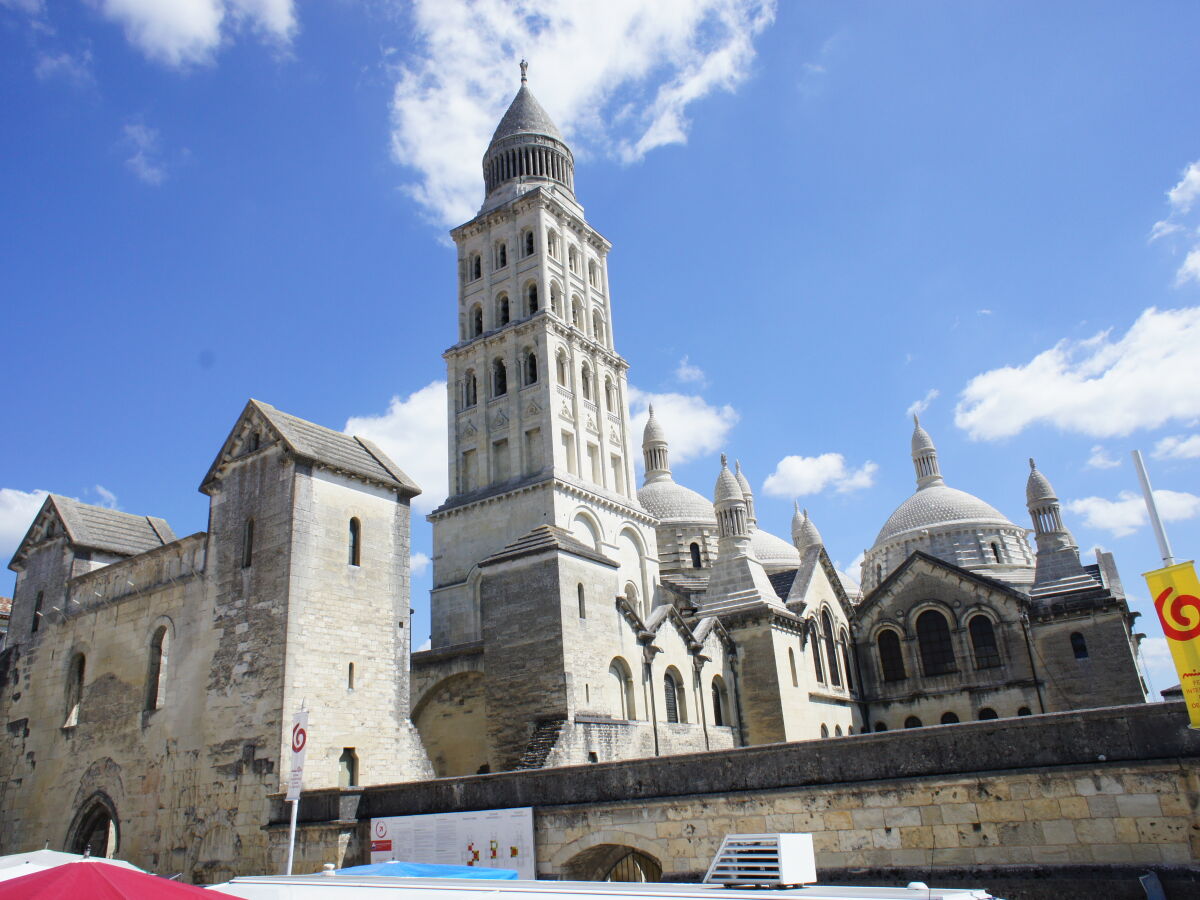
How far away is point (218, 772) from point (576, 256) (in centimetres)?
3064

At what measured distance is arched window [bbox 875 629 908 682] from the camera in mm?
37750

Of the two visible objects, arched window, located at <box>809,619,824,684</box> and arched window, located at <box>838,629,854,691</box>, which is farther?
arched window, located at <box>838,629,854,691</box>

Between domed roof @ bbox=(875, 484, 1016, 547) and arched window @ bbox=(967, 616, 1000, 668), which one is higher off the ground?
domed roof @ bbox=(875, 484, 1016, 547)

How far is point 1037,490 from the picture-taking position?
40406 millimetres

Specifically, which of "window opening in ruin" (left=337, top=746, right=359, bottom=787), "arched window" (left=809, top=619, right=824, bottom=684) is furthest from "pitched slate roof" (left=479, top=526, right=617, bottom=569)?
"arched window" (left=809, top=619, right=824, bottom=684)

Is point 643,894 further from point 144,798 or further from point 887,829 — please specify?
point 144,798

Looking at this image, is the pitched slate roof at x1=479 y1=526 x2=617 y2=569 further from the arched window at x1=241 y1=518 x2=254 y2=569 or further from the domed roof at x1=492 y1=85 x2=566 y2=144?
the domed roof at x1=492 y1=85 x2=566 y2=144

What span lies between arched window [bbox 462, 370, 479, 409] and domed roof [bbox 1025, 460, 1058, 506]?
86.5ft

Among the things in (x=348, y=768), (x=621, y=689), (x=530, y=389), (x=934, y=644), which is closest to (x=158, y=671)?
(x=348, y=768)

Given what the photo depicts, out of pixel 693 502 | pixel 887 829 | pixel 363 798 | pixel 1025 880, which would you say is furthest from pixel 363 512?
pixel 693 502

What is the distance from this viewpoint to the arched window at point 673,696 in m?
26.5

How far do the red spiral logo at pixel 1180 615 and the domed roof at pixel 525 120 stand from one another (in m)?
41.7

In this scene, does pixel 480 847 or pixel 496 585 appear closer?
pixel 480 847

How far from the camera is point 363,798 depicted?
56.1ft
